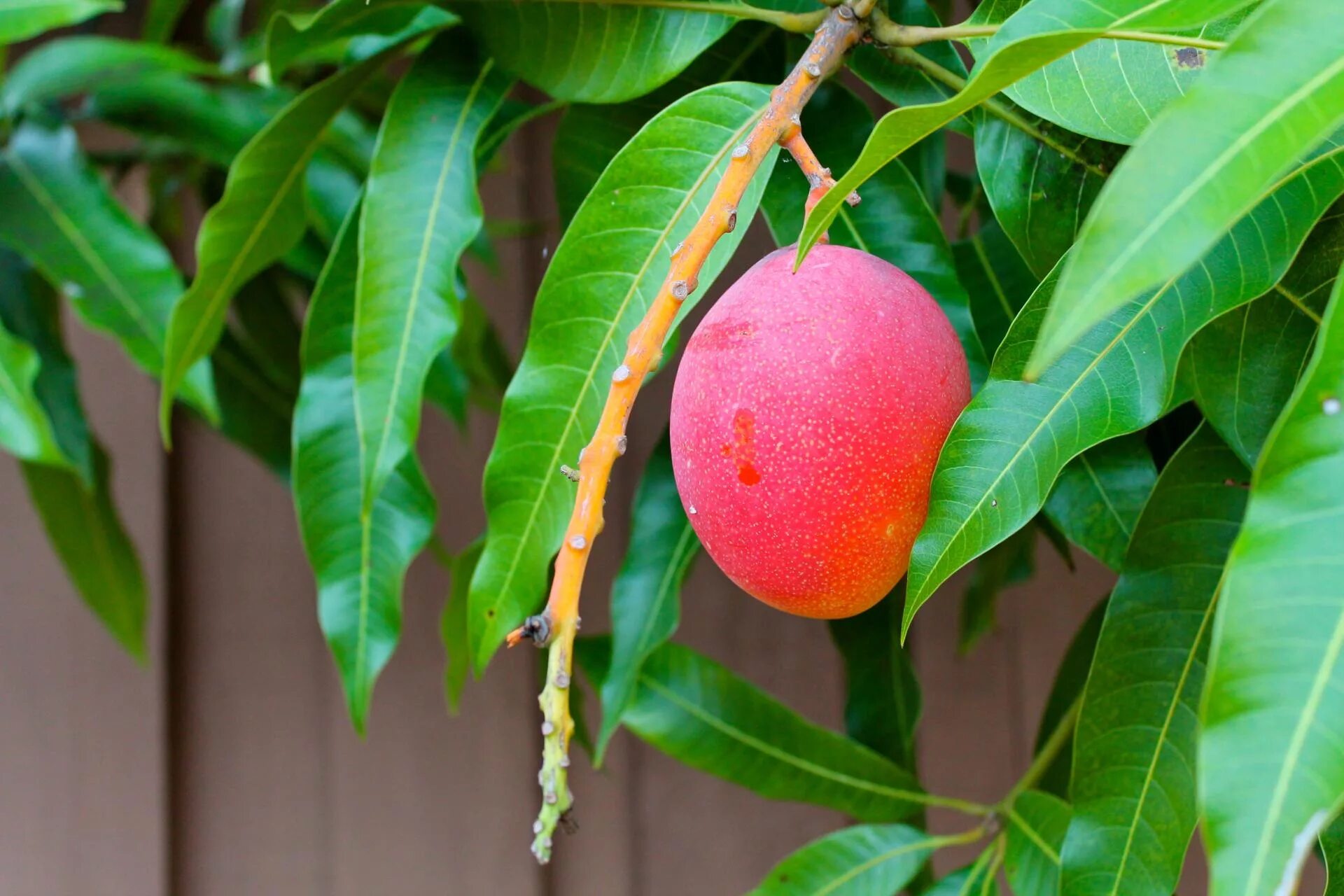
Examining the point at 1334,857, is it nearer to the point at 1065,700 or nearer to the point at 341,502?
the point at 1065,700

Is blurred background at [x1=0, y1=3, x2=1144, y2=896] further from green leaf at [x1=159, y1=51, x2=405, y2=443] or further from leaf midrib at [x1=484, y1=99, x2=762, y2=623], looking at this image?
leaf midrib at [x1=484, y1=99, x2=762, y2=623]

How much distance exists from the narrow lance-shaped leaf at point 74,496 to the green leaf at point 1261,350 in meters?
0.77

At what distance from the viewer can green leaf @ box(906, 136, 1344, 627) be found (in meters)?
0.34

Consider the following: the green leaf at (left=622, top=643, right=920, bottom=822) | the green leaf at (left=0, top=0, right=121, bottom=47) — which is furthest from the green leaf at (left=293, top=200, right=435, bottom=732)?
the green leaf at (left=0, top=0, right=121, bottom=47)

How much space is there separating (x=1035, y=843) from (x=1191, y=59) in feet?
1.23

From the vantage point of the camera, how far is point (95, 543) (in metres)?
0.90

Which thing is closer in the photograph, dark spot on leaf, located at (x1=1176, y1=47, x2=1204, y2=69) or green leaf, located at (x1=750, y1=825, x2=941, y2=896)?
dark spot on leaf, located at (x1=1176, y1=47, x2=1204, y2=69)

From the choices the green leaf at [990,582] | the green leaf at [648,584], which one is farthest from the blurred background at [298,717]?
the green leaf at [648,584]

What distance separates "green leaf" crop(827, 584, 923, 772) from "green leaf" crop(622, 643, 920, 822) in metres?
0.03

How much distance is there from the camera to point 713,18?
460mm

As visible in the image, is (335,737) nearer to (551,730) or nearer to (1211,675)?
(551,730)

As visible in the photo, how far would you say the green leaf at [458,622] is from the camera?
2.14 ft

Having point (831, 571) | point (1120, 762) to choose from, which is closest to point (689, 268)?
point (831, 571)

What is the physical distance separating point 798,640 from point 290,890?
1.79 feet
